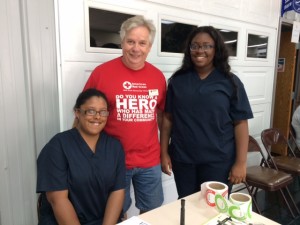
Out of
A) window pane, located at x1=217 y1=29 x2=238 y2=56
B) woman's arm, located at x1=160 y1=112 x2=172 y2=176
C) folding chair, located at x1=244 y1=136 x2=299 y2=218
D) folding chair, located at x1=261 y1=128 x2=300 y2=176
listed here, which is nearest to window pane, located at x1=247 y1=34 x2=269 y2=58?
window pane, located at x1=217 y1=29 x2=238 y2=56

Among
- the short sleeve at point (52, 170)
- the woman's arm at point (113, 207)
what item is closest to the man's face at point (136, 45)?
the short sleeve at point (52, 170)

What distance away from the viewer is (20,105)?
5.28ft

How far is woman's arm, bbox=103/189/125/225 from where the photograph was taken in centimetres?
132

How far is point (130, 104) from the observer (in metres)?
1.47

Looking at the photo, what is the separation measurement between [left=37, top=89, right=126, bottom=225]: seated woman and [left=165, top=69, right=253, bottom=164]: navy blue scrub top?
405 mm

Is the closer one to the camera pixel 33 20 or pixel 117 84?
pixel 117 84

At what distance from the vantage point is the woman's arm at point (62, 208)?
1.23 meters

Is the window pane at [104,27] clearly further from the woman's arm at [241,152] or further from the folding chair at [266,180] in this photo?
the folding chair at [266,180]

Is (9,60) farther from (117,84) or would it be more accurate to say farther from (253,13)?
(253,13)

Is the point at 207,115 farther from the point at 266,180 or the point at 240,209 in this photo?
the point at 266,180

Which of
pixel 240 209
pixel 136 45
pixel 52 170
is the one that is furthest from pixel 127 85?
pixel 240 209

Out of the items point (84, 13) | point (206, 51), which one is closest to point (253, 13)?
point (206, 51)

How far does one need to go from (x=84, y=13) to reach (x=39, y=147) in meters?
0.93

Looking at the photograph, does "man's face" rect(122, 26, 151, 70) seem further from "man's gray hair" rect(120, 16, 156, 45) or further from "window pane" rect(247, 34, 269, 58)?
"window pane" rect(247, 34, 269, 58)
